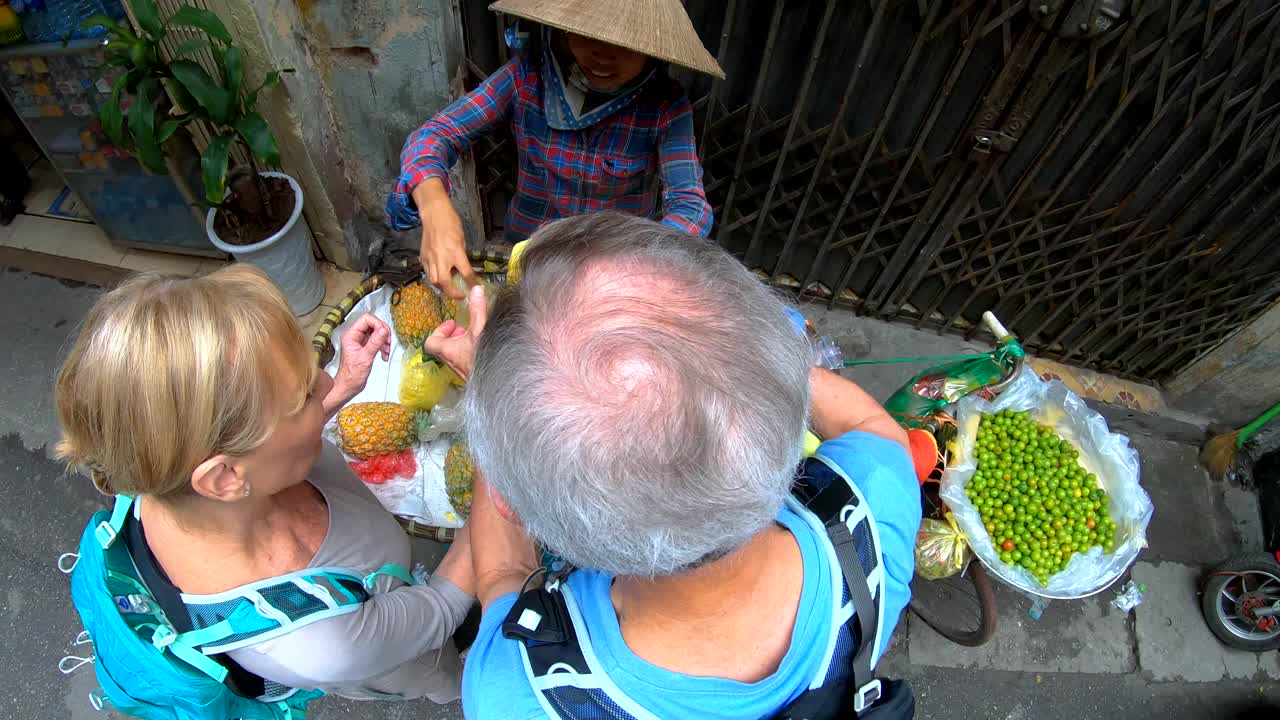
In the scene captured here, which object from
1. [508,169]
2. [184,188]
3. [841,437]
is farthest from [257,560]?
[184,188]

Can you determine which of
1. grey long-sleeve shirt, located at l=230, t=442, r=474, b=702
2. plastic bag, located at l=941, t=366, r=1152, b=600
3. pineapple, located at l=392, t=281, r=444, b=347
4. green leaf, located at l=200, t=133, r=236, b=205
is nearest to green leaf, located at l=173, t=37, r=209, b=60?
green leaf, located at l=200, t=133, r=236, b=205

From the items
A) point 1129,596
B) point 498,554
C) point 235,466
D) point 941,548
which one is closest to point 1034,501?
point 941,548

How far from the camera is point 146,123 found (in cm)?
238

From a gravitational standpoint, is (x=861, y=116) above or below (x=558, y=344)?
below

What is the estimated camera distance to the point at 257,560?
137 centimetres

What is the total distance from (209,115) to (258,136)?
0.59 feet

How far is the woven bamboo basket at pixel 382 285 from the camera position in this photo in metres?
1.88

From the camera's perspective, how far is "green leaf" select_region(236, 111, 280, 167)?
243 cm

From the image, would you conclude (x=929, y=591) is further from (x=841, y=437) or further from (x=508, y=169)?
(x=508, y=169)

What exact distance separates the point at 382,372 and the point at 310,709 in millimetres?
1378

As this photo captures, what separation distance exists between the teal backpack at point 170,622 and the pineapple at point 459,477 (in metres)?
0.57

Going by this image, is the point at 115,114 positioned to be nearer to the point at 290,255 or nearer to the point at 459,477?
the point at 290,255

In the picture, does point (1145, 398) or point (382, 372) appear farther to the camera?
point (1145, 398)

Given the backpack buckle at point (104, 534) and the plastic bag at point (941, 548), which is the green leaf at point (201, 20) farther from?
the plastic bag at point (941, 548)
